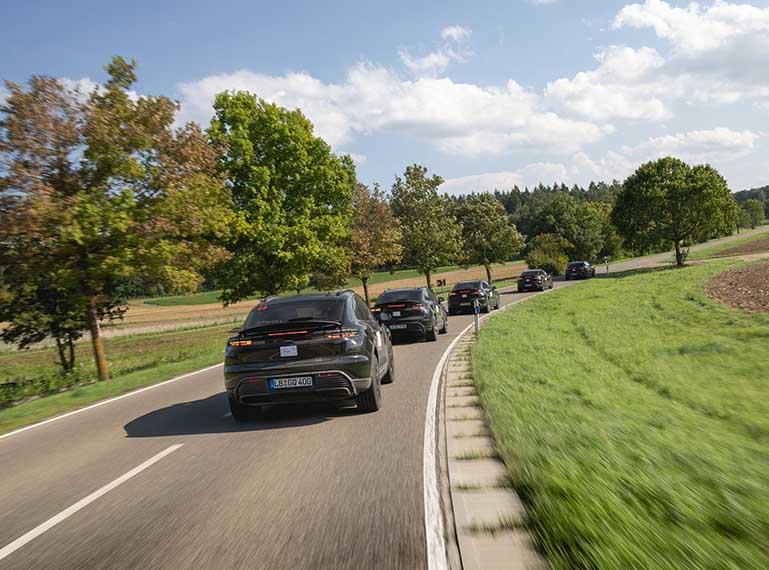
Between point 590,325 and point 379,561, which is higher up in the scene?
point 379,561

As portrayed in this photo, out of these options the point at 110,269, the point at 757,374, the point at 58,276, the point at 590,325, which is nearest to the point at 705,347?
the point at 757,374

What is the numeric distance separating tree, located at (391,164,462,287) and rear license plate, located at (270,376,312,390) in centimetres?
3650

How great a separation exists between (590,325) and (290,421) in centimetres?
1439

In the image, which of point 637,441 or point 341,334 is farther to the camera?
point 341,334

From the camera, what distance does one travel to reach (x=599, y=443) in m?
5.39

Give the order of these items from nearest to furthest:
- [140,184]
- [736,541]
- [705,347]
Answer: [736,541] → [705,347] → [140,184]

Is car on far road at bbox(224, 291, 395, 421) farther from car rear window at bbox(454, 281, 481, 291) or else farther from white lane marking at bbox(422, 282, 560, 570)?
car rear window at bbox(454, 281, 481, 291)

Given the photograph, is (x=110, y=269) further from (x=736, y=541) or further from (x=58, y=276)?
(x=736, y=541)

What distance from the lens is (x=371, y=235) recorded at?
38062 millimetres

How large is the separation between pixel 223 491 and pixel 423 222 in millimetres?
40113

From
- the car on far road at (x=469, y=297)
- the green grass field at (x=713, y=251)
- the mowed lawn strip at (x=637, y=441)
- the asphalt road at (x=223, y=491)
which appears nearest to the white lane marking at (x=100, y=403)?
the asphalt road at (x=223, y=491)

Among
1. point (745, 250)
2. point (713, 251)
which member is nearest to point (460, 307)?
point (745, 250)

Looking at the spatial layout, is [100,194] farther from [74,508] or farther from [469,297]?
[469,297]

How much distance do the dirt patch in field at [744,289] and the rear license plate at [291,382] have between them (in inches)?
711
